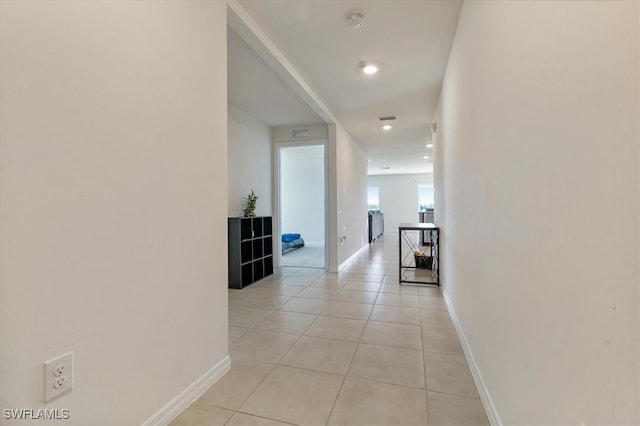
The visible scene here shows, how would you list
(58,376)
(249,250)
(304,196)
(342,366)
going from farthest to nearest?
1. (304,196)
2. (249,250)
3. (342,366)
4. (58,376)

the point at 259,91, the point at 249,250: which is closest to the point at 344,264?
the point at 249,250

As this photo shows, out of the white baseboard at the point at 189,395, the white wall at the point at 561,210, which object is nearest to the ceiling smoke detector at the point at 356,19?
the white wall at the point at 561,210

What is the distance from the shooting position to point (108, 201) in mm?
1123

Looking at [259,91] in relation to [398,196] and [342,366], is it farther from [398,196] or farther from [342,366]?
[398,196]

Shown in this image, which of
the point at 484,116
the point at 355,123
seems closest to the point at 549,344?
the point at 484,116

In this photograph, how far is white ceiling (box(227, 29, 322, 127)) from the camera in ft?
8.95

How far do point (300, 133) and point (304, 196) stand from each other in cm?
376

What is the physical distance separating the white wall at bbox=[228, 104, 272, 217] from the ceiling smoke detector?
236 cm

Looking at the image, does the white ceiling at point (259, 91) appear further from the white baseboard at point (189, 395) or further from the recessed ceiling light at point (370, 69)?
the white baseboard at point (189, 395)

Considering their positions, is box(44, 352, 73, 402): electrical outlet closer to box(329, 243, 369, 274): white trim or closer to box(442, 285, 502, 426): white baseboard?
box(442, 285, 502, 426): white baseboard

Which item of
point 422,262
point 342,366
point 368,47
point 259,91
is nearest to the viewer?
point 342,366

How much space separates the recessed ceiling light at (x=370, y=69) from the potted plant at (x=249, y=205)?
7.65ft

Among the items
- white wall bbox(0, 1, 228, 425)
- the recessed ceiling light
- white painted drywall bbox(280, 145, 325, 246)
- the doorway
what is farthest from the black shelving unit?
white painted drywall bbox(280, 145, 325, 246)

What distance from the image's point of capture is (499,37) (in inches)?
49.2
